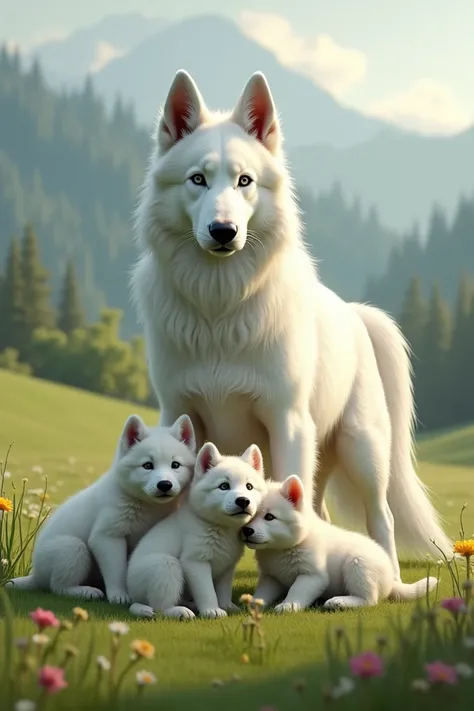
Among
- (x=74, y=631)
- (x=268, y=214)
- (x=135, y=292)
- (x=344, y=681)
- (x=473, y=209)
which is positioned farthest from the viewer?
(x=473, y=209)

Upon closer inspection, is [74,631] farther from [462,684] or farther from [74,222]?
[74,222]

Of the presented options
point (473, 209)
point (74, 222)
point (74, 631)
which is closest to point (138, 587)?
point (74, 631)

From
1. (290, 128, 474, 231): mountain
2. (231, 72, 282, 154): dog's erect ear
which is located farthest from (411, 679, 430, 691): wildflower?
(290, 128, 474, 231): mountain

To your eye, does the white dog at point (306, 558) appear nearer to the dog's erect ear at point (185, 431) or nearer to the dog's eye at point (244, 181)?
the dog's erect ear at point (185, 431)

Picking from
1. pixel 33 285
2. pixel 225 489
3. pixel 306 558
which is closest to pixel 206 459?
pixel 225 489

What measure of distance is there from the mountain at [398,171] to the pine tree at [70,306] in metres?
67.5

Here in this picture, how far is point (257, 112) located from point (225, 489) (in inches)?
85.9

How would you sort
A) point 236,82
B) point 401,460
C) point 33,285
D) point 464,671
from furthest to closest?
point 236,82 → point 33,285 → point 401,460 → point 464,671

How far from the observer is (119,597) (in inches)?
214

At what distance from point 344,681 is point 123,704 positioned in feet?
2.37

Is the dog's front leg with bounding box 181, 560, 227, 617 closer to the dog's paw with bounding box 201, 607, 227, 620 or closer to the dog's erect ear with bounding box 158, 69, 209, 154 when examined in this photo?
the dog's paw with bounding box 201, 607, 227, 620

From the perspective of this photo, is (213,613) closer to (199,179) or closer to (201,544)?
(201,544)

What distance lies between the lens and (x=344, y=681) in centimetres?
293

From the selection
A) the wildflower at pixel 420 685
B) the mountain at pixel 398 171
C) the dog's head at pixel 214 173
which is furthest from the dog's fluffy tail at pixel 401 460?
the mountain at pixel 398 171
